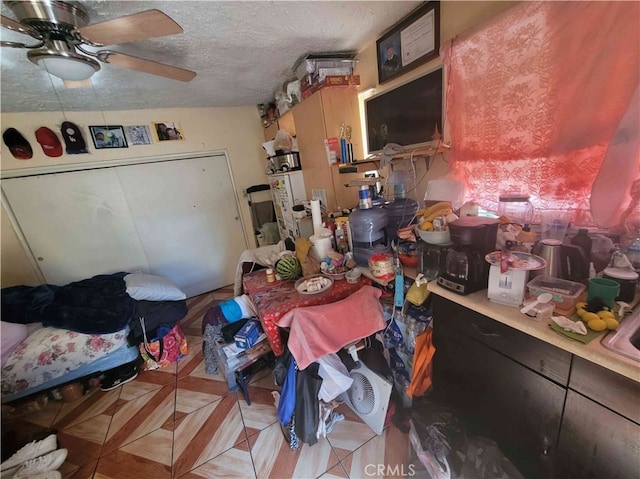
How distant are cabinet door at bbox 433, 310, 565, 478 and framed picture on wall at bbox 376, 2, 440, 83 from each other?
135 cm

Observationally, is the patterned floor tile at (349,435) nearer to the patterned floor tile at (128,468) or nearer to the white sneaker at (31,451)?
the patterned floor tile at (128,468)

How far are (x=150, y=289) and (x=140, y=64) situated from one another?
1641 millimetres

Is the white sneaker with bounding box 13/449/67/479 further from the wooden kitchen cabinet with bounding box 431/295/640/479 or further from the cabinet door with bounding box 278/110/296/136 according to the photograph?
the cabinet door with bounding box 278/110/296/136

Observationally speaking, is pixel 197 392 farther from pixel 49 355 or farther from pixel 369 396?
pixel 369 396

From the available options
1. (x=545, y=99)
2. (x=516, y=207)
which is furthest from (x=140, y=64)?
(x=516, y=207)

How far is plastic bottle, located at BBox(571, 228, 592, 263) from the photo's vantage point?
0.83m

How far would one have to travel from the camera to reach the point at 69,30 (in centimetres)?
102

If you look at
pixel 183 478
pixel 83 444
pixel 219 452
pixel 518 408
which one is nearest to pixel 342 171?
pixel 518 408

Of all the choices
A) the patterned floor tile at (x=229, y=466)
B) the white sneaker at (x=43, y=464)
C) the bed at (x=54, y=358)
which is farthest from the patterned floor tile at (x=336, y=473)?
the bed at (x=54, y=358)

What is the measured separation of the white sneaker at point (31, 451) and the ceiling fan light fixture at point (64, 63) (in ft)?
6.23

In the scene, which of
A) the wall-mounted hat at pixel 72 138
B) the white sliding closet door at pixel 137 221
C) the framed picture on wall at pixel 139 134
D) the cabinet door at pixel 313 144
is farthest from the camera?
the framed picture on wall at pixel 139 134

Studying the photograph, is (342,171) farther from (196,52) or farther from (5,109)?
(5,109)

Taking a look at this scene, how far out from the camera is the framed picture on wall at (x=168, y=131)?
276 cm

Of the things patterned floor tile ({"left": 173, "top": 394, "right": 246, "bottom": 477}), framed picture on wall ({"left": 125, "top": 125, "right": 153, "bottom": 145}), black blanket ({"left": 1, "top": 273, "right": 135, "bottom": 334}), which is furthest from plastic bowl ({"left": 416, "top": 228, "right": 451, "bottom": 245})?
framed picture on wall ({"left": 125, "top": 125, "right": 153, "bottom": 145})
